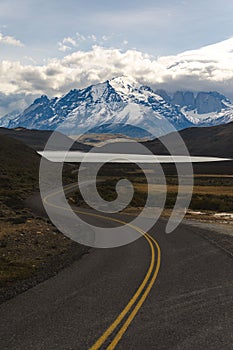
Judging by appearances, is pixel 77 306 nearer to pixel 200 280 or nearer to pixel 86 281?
pixel 86 281

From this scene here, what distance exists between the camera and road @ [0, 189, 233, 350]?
900 centimetres

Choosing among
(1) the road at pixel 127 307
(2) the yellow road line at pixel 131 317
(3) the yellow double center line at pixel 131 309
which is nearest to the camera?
(2) the yellow road line at pixel 131 317

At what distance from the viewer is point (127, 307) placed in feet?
37.1

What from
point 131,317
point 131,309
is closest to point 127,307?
point 131,309

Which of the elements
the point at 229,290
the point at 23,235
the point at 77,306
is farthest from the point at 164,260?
the point at 23,235

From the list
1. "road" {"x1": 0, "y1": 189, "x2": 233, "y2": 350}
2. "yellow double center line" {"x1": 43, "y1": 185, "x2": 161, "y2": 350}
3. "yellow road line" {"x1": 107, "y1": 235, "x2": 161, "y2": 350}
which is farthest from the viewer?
"road" {"x1": 0, "y1": 189, "x2": 233, "y2": 350}

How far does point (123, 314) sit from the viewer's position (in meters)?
10.7

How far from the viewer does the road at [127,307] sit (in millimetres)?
9000

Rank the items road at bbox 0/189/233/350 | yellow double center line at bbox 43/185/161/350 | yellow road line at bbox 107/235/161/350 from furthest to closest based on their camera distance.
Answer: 1. road at bbox 0/189/233/350
2. yellow double center line at bbox 43/185/161/350
3. yellow road line at bbox 107/235/161/350

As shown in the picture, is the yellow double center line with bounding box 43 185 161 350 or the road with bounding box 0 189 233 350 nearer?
the yellow double center line with bounding box 43 185 161 350

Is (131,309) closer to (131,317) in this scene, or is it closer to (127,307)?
(127,307)

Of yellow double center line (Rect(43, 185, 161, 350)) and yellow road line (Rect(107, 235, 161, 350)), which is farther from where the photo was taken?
yellow double center line (Rect(43, 185, 161, 350))

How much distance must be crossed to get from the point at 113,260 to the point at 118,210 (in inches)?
1078

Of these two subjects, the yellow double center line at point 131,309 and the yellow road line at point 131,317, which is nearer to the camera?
the yellow road line at point 131,317
